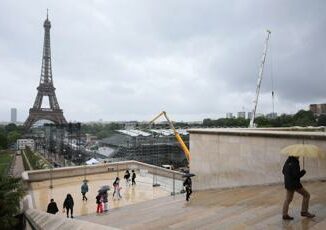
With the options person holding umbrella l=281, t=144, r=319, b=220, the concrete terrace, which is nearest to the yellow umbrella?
person holding umbrella l=281, t=144, r=319, b=220

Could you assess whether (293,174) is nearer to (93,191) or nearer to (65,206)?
(65,206)

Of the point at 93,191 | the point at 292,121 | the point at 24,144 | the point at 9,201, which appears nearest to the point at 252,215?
the point at 9,201

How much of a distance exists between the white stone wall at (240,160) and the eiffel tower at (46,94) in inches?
Answer: 3973

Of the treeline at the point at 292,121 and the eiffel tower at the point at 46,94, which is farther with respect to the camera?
the eiffel tower at the point at 46,94

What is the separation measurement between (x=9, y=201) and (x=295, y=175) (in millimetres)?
9675

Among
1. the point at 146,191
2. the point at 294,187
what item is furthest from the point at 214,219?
the point at 146,191

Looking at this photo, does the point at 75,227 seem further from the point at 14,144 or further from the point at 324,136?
the point at 14,144

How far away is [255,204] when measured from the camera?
7.77 m

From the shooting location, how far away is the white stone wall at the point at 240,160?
9086 mm

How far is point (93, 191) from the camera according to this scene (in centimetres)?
1559

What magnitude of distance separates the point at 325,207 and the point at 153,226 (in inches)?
145

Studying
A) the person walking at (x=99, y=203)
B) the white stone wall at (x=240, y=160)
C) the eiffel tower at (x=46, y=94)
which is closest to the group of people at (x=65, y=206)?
the person walking at (x=99, y=203)

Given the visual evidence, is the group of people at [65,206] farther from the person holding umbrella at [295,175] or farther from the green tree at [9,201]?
the person holding umbrella at [295,175]

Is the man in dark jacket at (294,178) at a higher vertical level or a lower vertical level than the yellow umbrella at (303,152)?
lower
